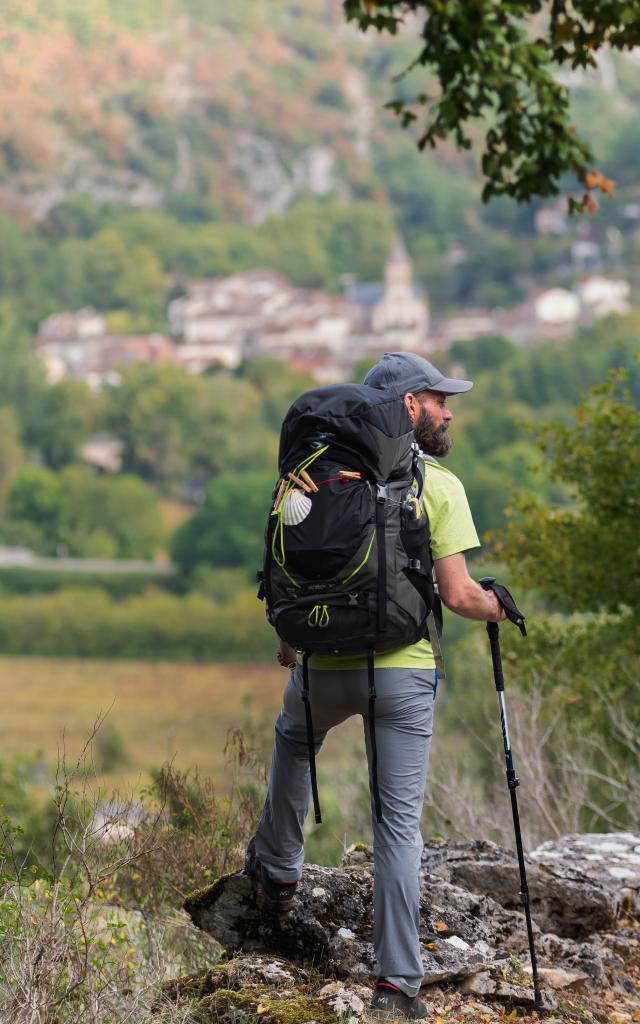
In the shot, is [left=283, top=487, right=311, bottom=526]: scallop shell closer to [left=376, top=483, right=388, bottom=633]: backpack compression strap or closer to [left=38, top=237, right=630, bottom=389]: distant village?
[left=376, top=483, right=388, bottom=633]: backpack compression strap

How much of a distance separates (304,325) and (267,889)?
143251 millimetres

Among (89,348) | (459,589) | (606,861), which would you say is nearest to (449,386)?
(459,589)

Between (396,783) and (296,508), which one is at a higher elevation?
(296,508)

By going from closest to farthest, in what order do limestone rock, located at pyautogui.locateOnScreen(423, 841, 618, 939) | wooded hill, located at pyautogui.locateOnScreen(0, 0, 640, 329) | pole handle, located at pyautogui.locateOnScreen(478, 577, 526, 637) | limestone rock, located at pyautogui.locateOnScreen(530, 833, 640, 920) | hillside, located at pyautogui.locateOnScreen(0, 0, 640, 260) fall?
pole handle, located at pyautogui.locateOnScreen(478, 577, 526, 637), limestone rock, located at pyautogui.locateOnScreen(423, 841, 618, 939), limestone rock, located at pyautogui.locateOnScreen(530, 833, 640, 920), wooded hill, located at pyautogui.locateOnScreen(0, 0, 640, 329), hillside, located at pyautogui.locateOnScreen(0, 0, 640, 260)

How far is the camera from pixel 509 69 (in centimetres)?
307

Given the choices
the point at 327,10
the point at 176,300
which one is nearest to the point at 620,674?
the point at 176,300

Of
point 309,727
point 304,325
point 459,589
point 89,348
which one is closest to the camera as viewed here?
A: point 459,589

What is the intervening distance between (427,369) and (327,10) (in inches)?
7941

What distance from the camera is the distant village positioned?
133 m

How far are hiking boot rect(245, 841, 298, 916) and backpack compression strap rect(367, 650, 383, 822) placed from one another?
1.37 ft

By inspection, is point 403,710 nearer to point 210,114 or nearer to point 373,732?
point 373,732

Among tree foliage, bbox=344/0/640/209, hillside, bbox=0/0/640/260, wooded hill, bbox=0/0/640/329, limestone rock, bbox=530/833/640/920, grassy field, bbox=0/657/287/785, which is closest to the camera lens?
tree foliage, bbox=344/0/640/209

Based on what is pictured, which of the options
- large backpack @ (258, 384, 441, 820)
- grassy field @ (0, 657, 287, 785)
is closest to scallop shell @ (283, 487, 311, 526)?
large backpack @ (258, 384, 441, 820)

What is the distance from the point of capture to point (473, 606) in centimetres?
321
